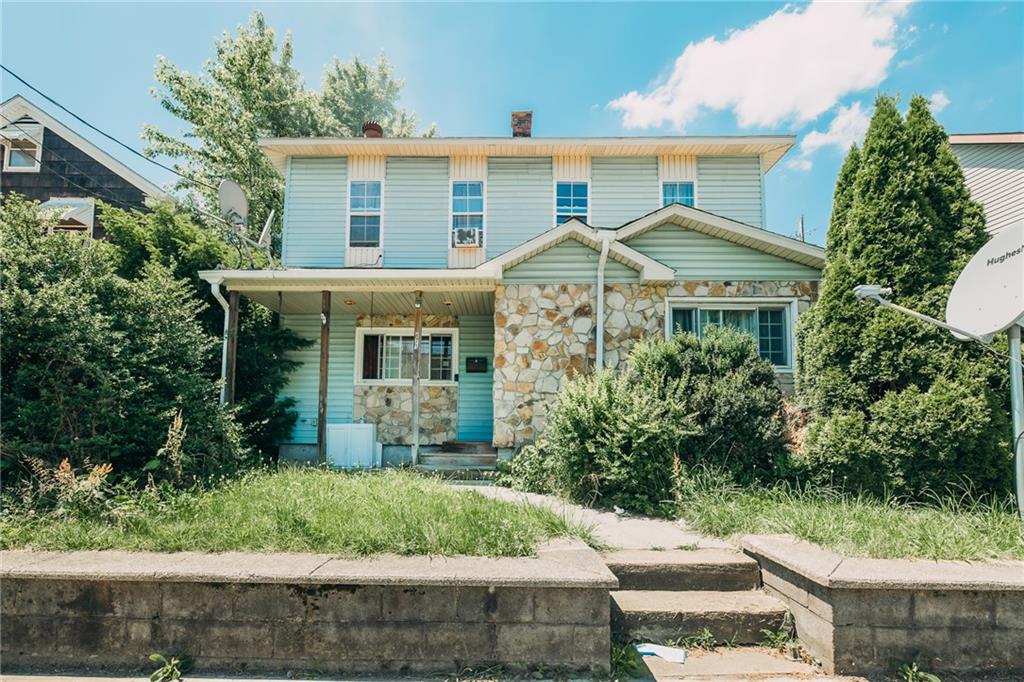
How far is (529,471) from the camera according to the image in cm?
727

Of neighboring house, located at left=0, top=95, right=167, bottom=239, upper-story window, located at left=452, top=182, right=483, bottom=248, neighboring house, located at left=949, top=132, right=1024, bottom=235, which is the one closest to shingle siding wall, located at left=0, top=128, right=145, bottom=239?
neighboring house, located at left=0, top=95, right=167, bottom=239

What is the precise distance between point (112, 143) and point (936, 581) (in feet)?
59.3

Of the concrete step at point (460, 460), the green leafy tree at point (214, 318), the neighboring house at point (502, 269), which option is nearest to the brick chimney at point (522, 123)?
the neighboring house at point (502, 269)

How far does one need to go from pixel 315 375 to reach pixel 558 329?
17.7 ft

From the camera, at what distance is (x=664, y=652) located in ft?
10.8

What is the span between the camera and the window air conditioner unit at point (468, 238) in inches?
451

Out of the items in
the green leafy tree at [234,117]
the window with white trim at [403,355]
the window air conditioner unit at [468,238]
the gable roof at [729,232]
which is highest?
the green leafy tree at [234,117]

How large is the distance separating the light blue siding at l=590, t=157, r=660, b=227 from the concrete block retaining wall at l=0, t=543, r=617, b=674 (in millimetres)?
9466

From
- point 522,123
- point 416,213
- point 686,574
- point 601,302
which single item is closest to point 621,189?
point 522,123

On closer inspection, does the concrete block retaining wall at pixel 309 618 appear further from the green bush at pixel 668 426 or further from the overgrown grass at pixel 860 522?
the green bush at pixel 668 426

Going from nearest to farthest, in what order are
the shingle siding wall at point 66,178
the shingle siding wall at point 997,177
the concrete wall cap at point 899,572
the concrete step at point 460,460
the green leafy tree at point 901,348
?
the concrete wall cap at point 899,572 → the green leafy tree at point 901,348 → the concrete step at point 460,460 → the shingle siding wall at point 997,177 → the shingle siding wall at point 66,178

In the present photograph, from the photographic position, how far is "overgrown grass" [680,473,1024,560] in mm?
3486

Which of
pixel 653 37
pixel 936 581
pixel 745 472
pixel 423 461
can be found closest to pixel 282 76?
pixel 653 37

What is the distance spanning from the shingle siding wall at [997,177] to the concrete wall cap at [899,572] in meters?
11.5
